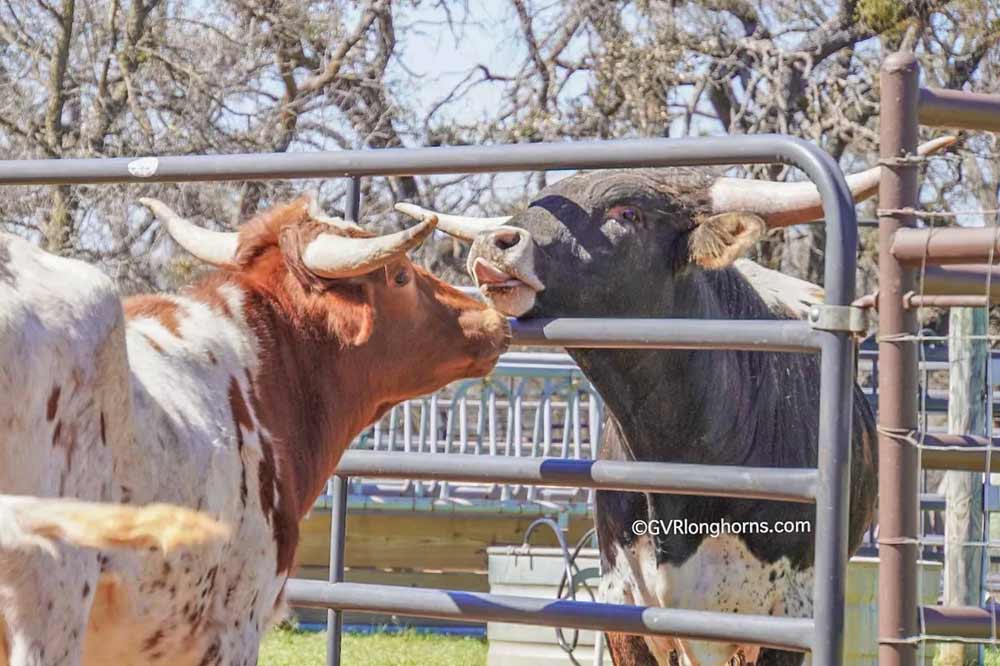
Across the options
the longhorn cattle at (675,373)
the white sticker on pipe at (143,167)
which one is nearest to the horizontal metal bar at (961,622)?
the longhorn cattle at (675,373)

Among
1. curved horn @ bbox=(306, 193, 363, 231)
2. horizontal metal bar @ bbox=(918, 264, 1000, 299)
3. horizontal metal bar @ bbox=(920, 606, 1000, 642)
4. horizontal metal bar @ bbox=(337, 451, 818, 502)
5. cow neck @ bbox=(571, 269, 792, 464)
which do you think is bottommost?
horizontal metal bar @ bbox=(920, 606, 1000, 642)

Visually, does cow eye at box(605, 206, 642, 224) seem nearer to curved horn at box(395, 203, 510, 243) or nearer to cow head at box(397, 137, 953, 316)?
cow head at box(397, 137, 953, 316)

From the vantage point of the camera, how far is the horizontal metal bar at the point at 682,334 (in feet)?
10.0

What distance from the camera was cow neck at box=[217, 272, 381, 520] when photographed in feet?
10.9

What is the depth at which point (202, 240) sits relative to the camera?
3.71 meters

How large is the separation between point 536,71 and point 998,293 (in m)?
11.6

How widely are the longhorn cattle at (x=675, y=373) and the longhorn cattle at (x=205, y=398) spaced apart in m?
0.33

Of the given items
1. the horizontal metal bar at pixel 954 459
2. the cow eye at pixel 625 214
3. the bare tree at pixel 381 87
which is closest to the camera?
the horizontal metal bar at pixel 954 459

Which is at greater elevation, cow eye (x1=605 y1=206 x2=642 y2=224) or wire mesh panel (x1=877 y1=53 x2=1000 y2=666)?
cow eye (x1=605 y1=206 x2=642 y2=224)

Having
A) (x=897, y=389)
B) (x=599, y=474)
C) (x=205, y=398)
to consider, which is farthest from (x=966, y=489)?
(x=205, y=398)

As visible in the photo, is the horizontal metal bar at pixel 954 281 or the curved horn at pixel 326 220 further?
the curved horn at pixel 326 220

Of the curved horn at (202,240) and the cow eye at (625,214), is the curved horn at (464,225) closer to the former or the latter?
the cow eye at (625,214)

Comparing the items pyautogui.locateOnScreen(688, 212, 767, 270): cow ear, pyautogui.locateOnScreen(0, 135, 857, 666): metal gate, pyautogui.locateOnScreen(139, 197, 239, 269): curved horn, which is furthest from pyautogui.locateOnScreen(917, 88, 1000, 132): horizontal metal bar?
pyautogui.locateOnScreen(139, 197, 239, 269): curved horn
